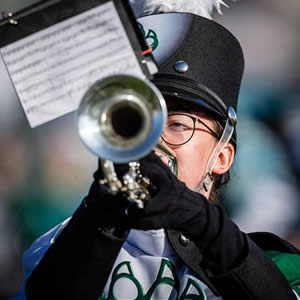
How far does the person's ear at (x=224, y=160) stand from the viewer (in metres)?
2.81

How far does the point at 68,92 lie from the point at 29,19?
31 cm

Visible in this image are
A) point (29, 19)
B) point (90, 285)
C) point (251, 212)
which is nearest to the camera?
point (29, 19)

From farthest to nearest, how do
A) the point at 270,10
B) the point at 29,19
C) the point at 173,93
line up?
the point at 270,10 → the point at 173,93 → the point at 29,19

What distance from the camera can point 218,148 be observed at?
264cm

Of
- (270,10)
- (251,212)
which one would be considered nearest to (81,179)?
(251,212)

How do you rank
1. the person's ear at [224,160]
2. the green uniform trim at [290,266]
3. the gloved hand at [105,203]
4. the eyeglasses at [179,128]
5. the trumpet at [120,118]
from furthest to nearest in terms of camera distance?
the person's ear at [224,160]
the eyeglasses at [179,128]
the green uniform trim at [290,266]
the gloved hand at [105,203]
the trumpet at [120,118]

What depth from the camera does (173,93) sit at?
8.20ft

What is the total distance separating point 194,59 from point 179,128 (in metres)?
0.43

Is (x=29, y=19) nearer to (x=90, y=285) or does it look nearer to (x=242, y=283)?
(x=90, y=285)

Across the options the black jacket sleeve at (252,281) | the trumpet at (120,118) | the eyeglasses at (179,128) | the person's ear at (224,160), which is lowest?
the person's ear at (224,160)

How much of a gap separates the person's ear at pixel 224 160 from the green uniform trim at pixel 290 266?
59 centimetres

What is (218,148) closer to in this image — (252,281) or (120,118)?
(252,281)

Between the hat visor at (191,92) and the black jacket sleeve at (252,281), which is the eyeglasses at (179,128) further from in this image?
the black jacket sleeve at (252,281)

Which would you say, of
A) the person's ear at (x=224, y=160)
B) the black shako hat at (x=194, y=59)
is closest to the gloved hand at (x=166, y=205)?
the black shako hat at (x=194, y=59)
